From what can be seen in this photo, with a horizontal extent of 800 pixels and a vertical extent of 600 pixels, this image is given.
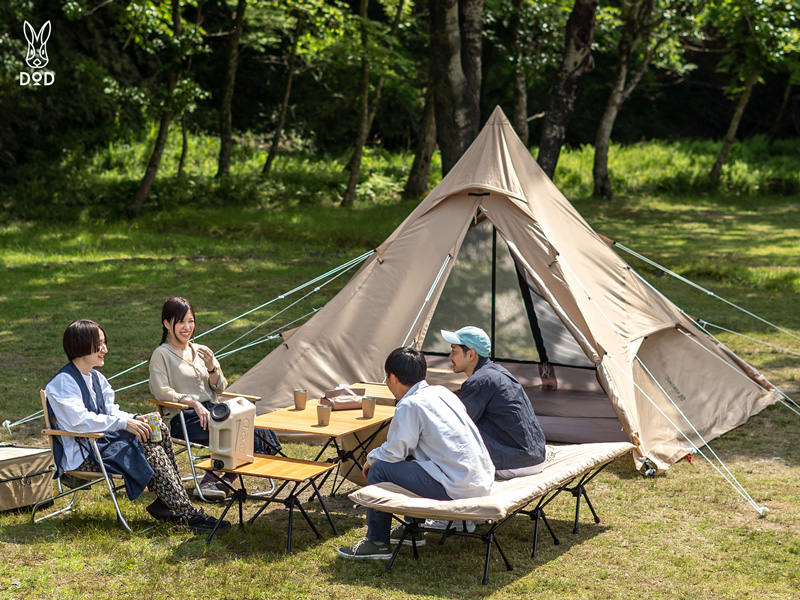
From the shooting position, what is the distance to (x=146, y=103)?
16.3m

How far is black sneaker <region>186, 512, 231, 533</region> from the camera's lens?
4477mm

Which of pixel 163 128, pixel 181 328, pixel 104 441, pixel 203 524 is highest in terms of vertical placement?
pixel 163 128

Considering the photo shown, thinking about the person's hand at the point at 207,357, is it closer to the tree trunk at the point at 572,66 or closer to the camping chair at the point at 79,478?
the camping chair at the point at 79,478

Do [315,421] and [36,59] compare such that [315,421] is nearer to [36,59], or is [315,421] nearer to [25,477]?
[25,477]

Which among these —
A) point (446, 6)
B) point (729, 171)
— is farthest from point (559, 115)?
point (729, 171)

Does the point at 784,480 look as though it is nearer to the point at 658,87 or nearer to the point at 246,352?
the point at 246,352

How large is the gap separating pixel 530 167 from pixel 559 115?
443cm

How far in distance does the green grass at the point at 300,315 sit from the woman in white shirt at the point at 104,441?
0.18 meters

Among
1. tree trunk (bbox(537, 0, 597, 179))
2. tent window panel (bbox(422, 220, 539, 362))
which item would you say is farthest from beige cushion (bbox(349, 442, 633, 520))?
tree trunk (bbox(537, 0, 597, 179))

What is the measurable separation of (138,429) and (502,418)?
75.4 inches

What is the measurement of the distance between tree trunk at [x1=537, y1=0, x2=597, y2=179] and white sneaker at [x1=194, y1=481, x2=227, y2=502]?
7.25 meters

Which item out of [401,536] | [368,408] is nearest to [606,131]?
[368,408]

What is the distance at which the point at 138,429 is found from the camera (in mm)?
4426

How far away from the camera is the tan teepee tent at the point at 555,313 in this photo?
614 centimetres
